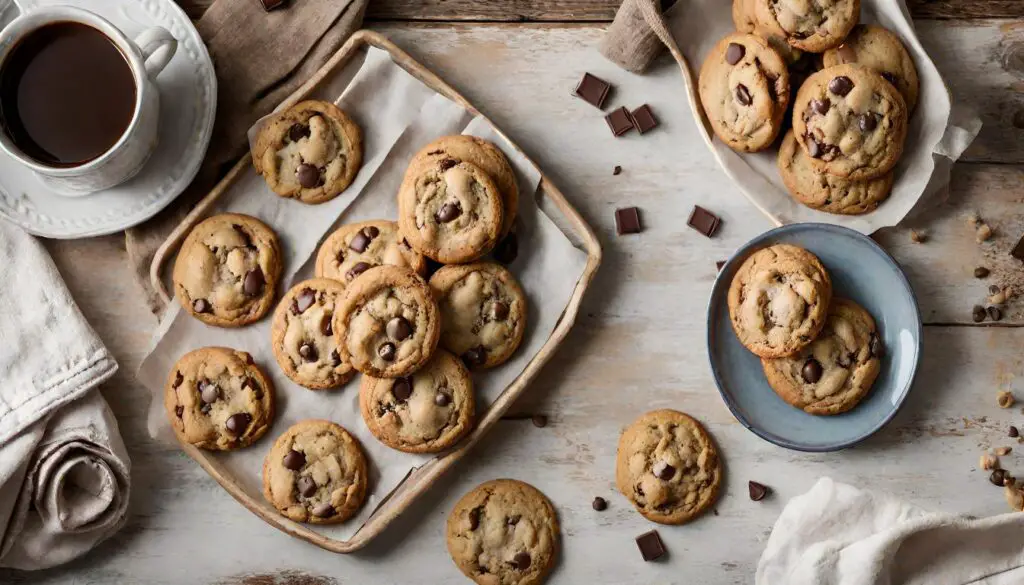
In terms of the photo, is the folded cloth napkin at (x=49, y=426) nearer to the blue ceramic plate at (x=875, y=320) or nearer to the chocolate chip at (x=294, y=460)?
the chocolate chip at (x=294, y=460)

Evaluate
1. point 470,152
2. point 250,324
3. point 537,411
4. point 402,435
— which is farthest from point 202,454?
point 470,152

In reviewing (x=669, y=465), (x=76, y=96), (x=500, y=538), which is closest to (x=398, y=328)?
(x=500, y=538)

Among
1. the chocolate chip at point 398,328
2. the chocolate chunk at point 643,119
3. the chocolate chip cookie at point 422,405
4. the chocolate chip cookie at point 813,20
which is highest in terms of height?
the chocolate chip cookie at point 813,20

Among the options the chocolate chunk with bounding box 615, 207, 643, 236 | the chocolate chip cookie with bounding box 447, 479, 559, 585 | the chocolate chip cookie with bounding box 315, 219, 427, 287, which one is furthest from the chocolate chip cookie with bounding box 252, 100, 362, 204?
the chocolate chip cookie with bounding box 447, 479, 559, 585

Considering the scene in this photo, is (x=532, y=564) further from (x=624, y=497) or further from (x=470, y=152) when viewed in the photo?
(x=470, y=152)

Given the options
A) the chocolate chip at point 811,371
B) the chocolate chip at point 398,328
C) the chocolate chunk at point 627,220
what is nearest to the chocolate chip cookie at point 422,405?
the chocolate chip at point 398,328

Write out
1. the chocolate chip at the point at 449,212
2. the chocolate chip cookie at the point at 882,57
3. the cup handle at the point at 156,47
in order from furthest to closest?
the chocolate chip cookie at the point at 882,57 → the chocolate chip at the point at 449,212 → the cup handle at the point at 156,47

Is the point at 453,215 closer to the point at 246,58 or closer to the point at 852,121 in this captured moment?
the point at 246,58
